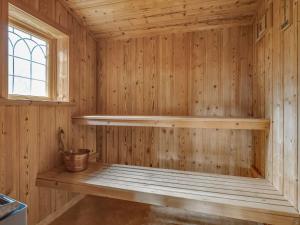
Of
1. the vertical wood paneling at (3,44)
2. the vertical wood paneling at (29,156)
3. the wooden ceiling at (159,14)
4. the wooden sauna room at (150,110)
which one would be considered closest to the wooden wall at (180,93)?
the wooden sauna room at (150,110)

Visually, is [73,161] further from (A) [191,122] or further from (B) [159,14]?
(B) [159,14]

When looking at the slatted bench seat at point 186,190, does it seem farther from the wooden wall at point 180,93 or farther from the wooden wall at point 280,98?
the wooden wall at point 180,93

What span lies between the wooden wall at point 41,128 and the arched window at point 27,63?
8.6 inches

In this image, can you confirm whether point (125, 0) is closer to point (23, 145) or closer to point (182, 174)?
point (23, 145)

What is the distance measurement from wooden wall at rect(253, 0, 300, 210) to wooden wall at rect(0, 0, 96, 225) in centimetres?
206

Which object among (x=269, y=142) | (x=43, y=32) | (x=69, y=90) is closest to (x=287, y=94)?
(x=269, y=142)

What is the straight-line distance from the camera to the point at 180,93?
2.45 metres

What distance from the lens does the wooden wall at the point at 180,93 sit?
228cm

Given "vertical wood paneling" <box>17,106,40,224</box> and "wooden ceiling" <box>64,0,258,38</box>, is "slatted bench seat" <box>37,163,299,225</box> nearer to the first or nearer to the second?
"vertical wood paneling" <box>17,106,40,224</box>

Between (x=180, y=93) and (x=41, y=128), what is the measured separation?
1642mm

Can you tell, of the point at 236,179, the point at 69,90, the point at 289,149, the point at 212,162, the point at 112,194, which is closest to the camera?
the point at 289,149

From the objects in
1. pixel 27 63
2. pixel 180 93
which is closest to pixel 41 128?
pixel 27 63

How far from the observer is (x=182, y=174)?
1.92m

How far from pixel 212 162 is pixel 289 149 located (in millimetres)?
1157
